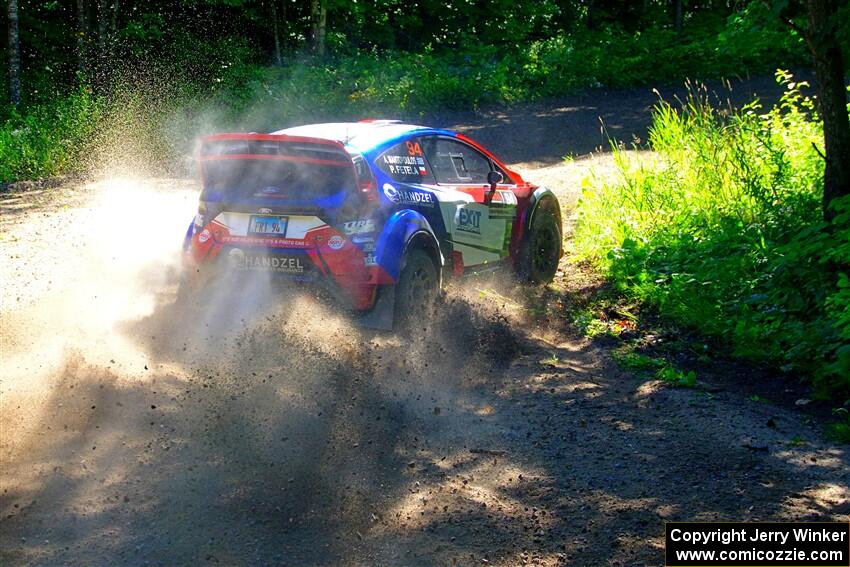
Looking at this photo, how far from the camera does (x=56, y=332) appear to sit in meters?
7.77

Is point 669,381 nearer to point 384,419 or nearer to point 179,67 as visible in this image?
point 384,419

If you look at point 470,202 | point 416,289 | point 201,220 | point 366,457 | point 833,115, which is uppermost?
point 833,115

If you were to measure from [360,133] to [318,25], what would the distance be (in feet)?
63.1

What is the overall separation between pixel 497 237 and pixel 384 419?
3463 mm

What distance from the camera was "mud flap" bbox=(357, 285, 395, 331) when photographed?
781 centimetres

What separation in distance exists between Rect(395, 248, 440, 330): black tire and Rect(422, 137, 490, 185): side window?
97 cm

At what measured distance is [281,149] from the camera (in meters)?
7.66

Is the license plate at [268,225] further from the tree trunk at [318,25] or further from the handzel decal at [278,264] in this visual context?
the tree trunk at [318,25]

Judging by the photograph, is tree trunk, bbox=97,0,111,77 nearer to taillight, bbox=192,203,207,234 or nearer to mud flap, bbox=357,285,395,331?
taillight, bbox=192,203,207,234

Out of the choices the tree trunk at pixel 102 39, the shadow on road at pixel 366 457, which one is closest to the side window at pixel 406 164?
the shadow on road at pixel 366 457

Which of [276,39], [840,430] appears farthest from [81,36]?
[840,430]

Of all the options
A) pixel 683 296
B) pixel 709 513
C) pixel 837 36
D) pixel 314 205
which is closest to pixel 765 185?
pixel 683 296

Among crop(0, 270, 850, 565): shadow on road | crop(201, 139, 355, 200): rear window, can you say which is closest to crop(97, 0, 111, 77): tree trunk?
crop(201, 139, 355, 200): rear window

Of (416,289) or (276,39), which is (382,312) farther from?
(276,39)
